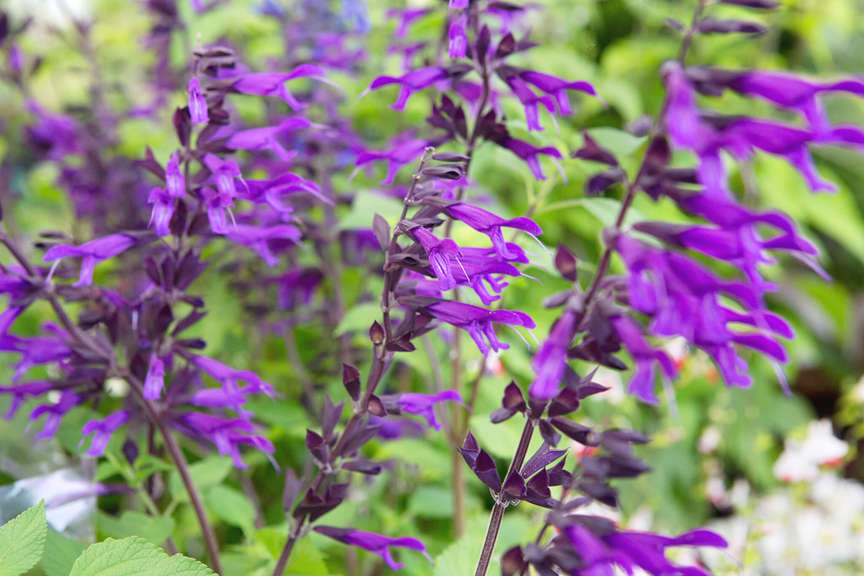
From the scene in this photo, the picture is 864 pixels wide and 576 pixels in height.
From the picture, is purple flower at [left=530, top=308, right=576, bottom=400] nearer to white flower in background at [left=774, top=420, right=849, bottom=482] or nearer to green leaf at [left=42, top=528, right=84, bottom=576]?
green leaf at [left=42, top=528, right=84, bottom=576]

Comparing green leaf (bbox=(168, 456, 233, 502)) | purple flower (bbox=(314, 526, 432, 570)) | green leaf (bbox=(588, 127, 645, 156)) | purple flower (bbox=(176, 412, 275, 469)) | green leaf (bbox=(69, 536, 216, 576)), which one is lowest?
green leaf (bbox=(168, 456, 233, 502))

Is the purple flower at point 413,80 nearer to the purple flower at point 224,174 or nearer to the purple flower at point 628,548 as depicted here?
the purple flower at point 224,174

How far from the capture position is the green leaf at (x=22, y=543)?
1.92 ft

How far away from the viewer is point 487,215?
0.63 metres

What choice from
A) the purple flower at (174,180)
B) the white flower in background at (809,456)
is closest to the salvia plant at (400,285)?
the purple flower at (174,180)

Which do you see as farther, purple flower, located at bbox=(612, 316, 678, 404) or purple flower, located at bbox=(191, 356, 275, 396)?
purple flower, located at bbox=(191, 356, 275, 396)

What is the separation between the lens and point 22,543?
0.60 m

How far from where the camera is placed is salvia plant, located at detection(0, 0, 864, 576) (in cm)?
50

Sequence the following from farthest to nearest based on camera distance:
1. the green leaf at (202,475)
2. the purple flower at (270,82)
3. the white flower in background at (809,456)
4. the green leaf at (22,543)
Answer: the white flower in background at (809,456) → the green leaf at (202,475) → the purple flower at (270,82) → the green leaf at (22,543)

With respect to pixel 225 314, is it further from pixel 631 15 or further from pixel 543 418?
pixel 631 15

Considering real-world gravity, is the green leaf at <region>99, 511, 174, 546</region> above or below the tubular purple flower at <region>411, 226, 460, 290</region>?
below

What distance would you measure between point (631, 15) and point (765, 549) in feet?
6.41

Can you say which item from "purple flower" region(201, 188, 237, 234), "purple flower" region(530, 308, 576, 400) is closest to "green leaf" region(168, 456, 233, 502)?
"purple flower" region(201, 188, 237, 234)

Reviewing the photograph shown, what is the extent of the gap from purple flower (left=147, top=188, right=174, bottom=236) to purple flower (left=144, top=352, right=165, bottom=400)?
154 mm
